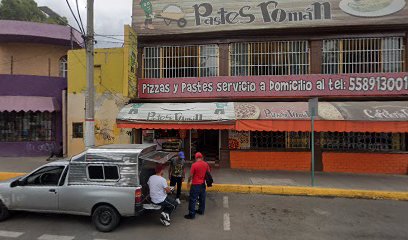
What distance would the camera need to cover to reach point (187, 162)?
1304 centimetres

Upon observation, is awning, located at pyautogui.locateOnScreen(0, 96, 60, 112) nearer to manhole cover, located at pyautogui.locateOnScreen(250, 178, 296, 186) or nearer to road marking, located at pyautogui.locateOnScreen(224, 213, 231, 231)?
manhole cover, located at pyautogui.locateOnScreen(250, 178, 296, 186)

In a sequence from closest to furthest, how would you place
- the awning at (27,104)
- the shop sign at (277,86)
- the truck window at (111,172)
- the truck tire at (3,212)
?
the truck window at (111,172)
the truck tire at (3,212)
the shop sign at (277,86)
the awning at (27,104)

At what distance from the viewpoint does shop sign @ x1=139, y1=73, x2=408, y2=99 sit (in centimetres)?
1146

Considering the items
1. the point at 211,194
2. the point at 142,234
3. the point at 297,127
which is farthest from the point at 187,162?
the point at 142,234

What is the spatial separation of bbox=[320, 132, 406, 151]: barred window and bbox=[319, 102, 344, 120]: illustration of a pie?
152 centimetres

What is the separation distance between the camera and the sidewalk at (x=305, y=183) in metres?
8.77

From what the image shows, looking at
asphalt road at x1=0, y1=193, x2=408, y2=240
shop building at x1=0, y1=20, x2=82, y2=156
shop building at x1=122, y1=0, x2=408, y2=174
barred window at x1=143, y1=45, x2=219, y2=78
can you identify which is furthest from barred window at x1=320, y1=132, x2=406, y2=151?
shop building at x1=0, y1=20, x2=82, y2=156

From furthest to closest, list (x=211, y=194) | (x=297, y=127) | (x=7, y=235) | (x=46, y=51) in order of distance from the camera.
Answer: (x=46, y=51)
(x=297, y=127)
(x=211, y=194)
(x=7, y=235)

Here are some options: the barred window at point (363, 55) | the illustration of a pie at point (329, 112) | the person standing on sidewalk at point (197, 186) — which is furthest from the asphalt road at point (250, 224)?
the barred window at point (363, 55)

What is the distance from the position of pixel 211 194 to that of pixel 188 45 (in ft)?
23.1

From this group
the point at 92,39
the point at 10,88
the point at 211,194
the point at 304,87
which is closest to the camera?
the point at 211,194

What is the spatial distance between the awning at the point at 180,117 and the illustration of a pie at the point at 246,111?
0.75ft

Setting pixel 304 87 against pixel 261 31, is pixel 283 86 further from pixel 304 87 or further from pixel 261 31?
pixel 261 31

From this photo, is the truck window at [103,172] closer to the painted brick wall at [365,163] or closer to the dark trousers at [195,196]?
the dark trousers at [195,196]
